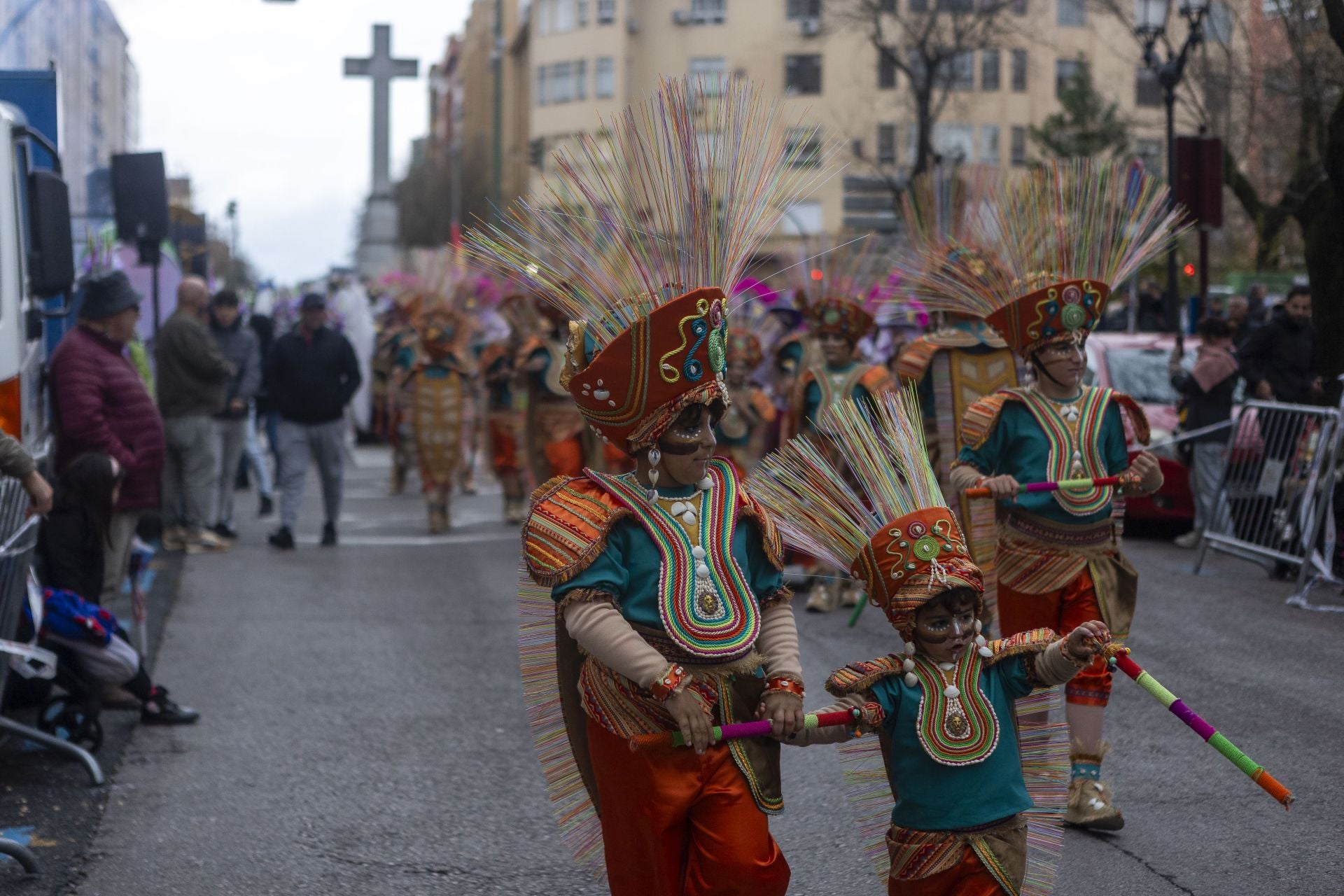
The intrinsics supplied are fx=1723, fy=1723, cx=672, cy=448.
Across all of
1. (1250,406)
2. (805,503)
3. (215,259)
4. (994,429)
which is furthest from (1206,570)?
(215,259)

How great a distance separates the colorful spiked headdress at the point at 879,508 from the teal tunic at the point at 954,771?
19 cm

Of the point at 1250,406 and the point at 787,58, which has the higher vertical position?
the point at 787,58

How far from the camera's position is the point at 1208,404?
12727 millimetres

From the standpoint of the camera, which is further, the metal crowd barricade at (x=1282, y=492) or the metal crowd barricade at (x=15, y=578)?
the metal crowd barricade at (x=1282, y=492)

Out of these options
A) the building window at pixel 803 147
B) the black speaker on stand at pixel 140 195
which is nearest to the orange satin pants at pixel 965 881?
the building window at pixel 803 147

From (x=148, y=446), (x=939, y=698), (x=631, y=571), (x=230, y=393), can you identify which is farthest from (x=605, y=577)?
(x=230, y=393)

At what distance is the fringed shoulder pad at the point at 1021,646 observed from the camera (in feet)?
13.3

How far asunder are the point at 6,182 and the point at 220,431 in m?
6.52

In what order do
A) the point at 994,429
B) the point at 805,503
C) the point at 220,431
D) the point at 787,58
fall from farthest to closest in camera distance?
1. the point at 787,58
2. the point at 220,431
3. the point at 994,429
4. the point at 805,503

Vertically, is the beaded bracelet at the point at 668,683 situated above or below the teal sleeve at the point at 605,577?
below

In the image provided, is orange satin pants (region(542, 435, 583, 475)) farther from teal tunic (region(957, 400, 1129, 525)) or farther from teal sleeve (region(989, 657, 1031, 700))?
teal sleeve (region(989, 657, 1031, 700))

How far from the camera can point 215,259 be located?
122 ft

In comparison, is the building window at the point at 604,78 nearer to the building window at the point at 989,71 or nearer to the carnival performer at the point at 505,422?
the building window at the point at 989,71

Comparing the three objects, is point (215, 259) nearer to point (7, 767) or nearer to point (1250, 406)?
point (1250, 406)
